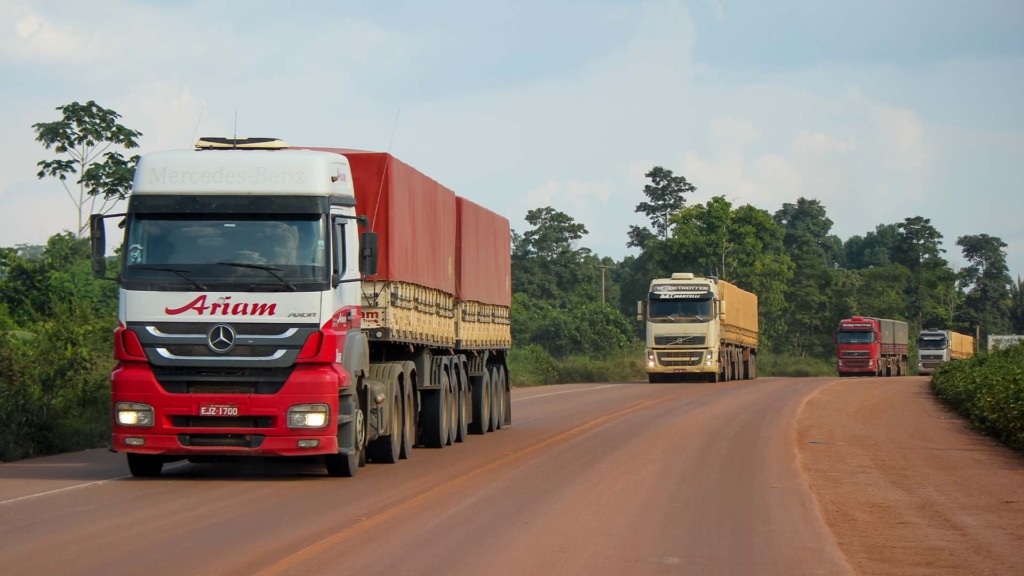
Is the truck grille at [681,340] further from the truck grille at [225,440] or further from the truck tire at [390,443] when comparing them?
the truck grille at [225,440]

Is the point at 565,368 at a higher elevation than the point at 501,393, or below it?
higher

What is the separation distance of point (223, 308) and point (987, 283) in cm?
11339

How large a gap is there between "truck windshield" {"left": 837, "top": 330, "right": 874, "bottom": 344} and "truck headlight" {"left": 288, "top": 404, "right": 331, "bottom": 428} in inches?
2230

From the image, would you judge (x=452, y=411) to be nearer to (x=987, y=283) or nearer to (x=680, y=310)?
(x=680, y=310)

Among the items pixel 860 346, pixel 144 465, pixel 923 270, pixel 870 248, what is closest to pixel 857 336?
pixel 860 346

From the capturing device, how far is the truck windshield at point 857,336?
66806mm

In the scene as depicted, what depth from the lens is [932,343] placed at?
246ft

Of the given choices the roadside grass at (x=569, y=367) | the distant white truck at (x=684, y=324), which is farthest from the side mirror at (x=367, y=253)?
the roadside grass at (x=569, y=367)

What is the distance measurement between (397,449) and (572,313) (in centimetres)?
6107

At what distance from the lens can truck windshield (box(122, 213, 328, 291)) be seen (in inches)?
530

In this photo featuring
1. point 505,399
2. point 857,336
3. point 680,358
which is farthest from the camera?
point 857,336

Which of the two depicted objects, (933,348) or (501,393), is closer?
(501,393)

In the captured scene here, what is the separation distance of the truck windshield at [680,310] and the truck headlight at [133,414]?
1378 inches

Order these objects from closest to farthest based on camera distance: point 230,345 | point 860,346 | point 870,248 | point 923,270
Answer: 1. point 230,345
2. point 860,346
3. point 923,270
4. point 870,248
